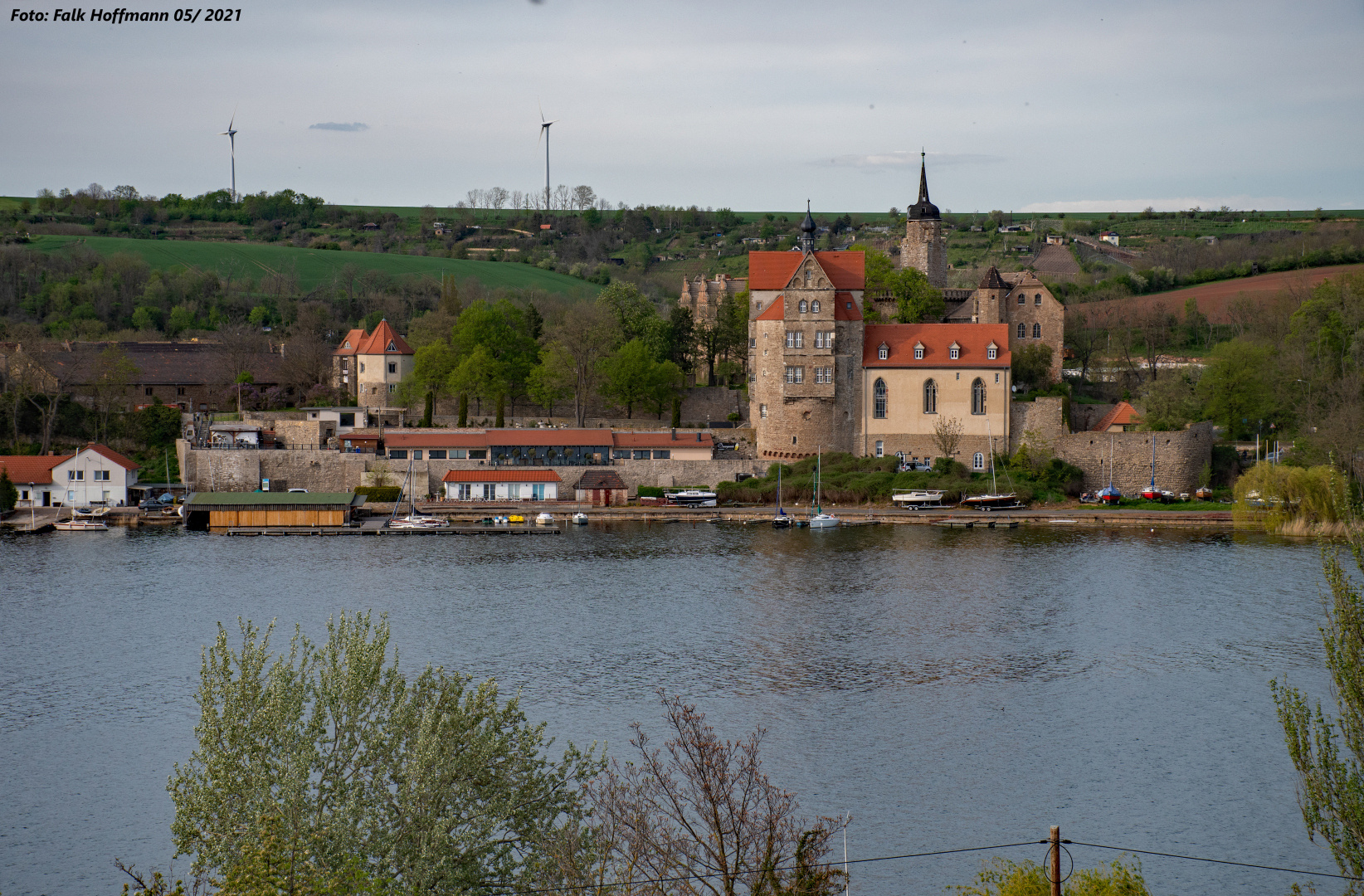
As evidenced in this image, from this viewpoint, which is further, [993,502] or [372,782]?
[993,502]

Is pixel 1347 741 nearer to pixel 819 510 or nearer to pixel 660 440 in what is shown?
pixel 819 510

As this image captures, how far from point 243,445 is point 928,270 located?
130ft

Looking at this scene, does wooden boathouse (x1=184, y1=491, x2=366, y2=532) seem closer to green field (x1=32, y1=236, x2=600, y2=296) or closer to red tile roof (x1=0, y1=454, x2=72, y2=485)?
red tile roof (x1=0, y1=454, x2=72, y2=485)

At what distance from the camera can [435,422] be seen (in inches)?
2869

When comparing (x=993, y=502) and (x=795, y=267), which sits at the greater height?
(x=795, y=267)

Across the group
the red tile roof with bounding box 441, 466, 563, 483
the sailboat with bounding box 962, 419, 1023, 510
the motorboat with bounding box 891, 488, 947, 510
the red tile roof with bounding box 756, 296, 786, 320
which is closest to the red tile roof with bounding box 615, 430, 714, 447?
the red tile roof with bounding box 441, 466, 563, 483

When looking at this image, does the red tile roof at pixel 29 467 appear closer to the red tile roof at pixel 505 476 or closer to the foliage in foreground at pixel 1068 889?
the red tile roof at pixel 505 476

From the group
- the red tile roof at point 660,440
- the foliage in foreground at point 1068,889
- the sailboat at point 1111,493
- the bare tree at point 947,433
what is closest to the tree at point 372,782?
the foliage in foreground at point 1068,889

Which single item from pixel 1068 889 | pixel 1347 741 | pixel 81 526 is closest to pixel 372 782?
pixel 1068 889

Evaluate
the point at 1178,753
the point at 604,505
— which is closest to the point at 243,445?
the point at 604,505

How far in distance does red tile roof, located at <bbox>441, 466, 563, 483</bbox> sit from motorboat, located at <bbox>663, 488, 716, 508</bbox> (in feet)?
19.3

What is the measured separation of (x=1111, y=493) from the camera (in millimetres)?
61781

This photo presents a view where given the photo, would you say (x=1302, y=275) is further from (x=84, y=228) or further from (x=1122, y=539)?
(x=84, y=228)

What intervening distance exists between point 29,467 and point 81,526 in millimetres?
6373
